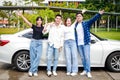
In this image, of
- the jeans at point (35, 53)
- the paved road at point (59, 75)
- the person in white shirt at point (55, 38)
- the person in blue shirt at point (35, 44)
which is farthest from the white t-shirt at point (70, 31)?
the paved road at point (59, 75)

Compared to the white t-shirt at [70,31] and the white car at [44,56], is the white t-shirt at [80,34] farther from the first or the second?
the white car at [44,56]

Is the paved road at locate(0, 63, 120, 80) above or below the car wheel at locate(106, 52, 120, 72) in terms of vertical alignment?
below

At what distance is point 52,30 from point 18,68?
1771mm

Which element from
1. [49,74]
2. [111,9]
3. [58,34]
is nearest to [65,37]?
[58,34]

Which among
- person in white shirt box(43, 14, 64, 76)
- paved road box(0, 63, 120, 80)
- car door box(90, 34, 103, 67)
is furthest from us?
car door box(90, 34, 103, 67)

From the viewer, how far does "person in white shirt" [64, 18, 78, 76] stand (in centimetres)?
814

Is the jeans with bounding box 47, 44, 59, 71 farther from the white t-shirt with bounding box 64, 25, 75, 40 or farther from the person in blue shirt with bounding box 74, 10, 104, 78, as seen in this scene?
the person in blue shirt with bounding box 74, 10, 104, 78

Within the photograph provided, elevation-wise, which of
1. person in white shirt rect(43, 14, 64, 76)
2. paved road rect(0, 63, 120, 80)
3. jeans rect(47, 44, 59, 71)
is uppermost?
person in white shirt rect(43, 14, 64, 76)

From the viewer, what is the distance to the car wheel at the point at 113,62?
8750 millimetres

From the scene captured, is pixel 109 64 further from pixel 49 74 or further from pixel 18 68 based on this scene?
pixel 18 68

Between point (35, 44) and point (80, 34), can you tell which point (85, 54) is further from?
point (35, 44)

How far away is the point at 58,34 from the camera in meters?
8.04

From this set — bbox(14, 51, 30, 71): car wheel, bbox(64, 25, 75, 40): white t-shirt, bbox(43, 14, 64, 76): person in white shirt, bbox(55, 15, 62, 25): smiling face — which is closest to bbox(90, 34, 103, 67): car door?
bbox(64, 25, 75, 40): white t-shirt

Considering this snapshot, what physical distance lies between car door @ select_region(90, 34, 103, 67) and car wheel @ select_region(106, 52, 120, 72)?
30 centimetres
